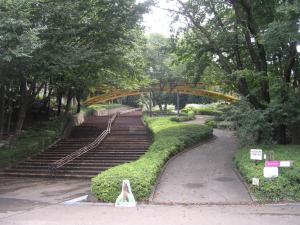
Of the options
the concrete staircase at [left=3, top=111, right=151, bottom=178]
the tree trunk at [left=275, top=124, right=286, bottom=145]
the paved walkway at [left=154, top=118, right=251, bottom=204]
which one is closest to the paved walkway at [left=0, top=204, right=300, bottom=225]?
the paved walkway at [left=154, top=118, right=251, bottom=204]

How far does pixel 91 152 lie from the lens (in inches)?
1000

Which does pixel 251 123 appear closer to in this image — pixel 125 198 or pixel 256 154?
pixel 256 154

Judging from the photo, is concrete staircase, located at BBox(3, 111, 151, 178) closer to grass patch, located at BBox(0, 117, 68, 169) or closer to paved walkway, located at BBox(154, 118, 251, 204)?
grass patch, located at BBox(0, 117, 68, 169)

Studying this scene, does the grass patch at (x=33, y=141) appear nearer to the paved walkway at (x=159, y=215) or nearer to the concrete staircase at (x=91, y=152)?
the concrete staircase at (x=91, y=152)

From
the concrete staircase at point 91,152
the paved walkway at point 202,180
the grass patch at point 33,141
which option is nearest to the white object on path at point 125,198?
the paved walkway at point 202,180

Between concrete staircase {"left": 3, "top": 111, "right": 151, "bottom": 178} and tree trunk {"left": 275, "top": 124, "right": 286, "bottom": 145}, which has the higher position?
tree trunk {"left": 275, "top": 124, "right": 286, "bottom": 145}

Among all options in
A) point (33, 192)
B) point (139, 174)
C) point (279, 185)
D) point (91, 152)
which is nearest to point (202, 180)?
point (139, 174)

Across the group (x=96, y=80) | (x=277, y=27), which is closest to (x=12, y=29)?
(x=277, y=27)

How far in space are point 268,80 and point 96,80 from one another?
501 inches

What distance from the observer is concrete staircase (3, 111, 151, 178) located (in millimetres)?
22188

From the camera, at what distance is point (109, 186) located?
13.2 meters

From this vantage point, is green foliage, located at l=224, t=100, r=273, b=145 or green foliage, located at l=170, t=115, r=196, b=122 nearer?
green foliage, located at l=224, t=100, r=273, b=145

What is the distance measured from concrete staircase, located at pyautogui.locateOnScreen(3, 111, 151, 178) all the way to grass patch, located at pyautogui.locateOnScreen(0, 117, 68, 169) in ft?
1.36

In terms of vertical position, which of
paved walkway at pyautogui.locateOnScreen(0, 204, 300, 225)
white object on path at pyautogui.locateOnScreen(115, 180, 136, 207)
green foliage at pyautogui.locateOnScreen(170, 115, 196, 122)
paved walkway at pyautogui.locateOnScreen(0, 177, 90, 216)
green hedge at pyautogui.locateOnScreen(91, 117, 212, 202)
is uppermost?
green foliage at pyautogui.locateOnScreen(170, 115, 196, 122)
